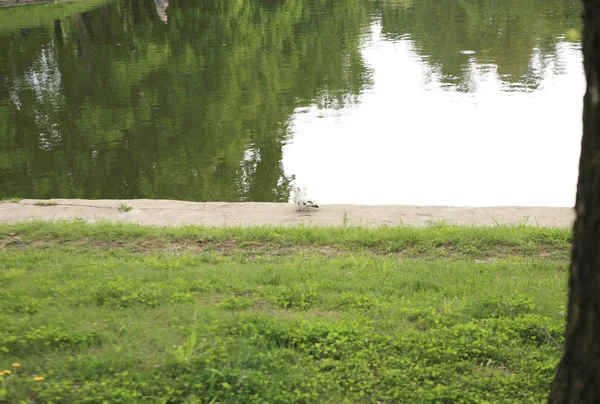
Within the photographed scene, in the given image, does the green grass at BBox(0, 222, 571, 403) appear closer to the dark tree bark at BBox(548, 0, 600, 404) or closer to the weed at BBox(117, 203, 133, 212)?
the dark tree bark at BBox(548, 0, 600, 404)

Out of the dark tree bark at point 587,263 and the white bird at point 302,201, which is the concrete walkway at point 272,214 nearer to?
the white bird at point 302,201

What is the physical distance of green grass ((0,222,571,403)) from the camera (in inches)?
147

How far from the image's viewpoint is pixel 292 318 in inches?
179

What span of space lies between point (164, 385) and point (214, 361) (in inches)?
12.4

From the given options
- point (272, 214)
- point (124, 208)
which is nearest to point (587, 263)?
point (272, 214)

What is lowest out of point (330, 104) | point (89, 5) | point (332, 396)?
point (332, 396)

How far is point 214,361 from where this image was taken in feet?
12.7

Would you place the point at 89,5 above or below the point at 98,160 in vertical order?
above

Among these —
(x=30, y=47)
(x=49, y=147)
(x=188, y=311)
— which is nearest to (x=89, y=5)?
(x=30, y=47)

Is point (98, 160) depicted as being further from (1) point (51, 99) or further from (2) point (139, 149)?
(1) point (51, 99)

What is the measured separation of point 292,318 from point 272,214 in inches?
132

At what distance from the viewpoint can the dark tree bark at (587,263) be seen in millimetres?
2535

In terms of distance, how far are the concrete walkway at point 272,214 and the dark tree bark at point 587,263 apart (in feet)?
14.7

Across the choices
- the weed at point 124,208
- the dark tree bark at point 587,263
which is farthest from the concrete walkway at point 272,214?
the dark tree bark at point 587,263
